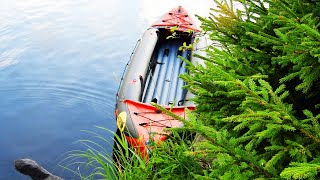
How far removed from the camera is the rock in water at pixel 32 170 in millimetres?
6240

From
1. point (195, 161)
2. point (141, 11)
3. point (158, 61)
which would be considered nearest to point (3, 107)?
point (158, 61)

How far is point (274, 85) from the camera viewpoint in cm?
217

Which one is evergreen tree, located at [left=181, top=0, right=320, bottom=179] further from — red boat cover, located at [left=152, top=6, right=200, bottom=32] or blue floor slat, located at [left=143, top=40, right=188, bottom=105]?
red boat cover, located at [left=152, top=6, right=200, bottom=32]

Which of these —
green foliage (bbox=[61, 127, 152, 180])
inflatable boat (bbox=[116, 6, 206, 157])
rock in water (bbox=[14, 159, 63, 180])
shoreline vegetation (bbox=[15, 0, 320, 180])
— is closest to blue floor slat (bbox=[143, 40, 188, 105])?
inflatable boat (bbox=[116, 6, 206, 157])

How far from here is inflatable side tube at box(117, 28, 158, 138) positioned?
6.17 meters

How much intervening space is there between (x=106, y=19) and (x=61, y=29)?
8.30ft

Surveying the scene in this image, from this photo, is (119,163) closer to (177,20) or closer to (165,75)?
(165,75)

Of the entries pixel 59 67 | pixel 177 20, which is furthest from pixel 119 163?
pixel 59 67

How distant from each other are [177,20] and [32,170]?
673 cm

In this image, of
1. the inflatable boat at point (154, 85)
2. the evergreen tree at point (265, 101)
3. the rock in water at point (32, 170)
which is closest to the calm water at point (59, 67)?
the rock in water at point (32, 170)

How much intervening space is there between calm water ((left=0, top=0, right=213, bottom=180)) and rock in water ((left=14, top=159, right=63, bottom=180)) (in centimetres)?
15

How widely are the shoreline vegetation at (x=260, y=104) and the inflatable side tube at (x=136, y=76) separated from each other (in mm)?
3215

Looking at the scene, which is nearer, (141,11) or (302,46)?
(302,46)

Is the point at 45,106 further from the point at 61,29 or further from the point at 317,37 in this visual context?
the point at 317,37
